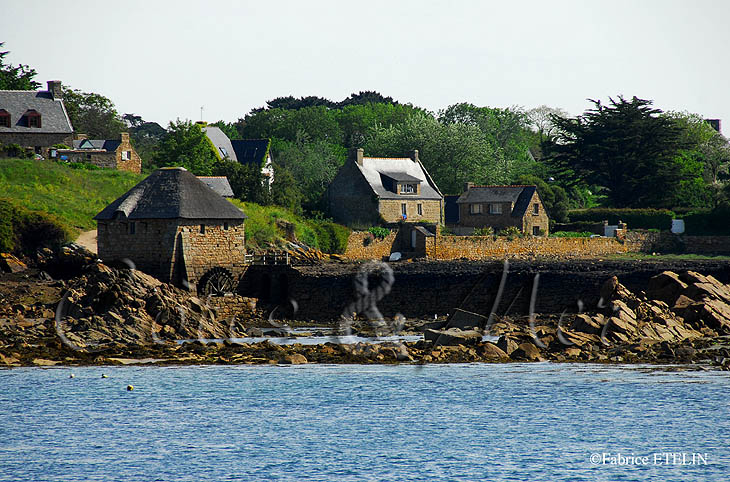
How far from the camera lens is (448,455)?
22.9 meters

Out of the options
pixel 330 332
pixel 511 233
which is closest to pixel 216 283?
pixel 330 332

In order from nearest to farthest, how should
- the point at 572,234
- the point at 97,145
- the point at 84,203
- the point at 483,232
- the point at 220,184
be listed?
the point at 84,203
the point at 220,184
the point at 483,232
the point at 572,234
the point at 97,145

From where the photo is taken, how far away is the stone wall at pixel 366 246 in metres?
67.5

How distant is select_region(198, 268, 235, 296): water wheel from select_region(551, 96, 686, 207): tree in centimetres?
4339

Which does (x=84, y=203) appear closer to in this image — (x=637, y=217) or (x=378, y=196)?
(x=378, y=196)

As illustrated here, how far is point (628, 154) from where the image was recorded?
8262 centimetres

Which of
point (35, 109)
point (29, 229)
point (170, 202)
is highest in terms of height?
point (35, 109)

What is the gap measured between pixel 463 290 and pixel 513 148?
81.3 m

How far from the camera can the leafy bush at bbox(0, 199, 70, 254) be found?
166 ft

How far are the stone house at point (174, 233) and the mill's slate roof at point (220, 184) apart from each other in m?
16.0

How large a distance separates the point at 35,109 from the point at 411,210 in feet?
99.3

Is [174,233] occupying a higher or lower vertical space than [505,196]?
lower

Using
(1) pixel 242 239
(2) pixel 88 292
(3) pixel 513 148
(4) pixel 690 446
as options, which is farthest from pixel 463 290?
(3) pixel 513 148

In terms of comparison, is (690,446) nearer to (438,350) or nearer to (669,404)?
(669,404)
